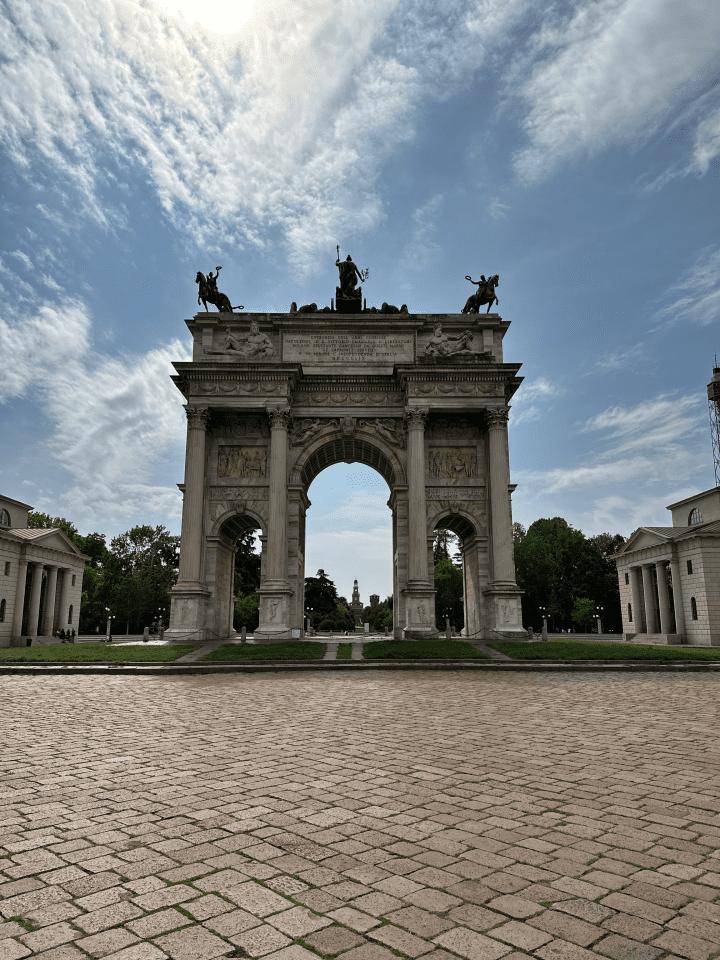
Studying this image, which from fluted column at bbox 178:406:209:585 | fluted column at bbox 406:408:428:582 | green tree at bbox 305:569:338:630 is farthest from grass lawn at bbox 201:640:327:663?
green tree at bbox 305:569:338:630

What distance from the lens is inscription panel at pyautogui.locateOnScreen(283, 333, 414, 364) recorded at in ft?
124

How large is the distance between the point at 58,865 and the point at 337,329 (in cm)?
3549

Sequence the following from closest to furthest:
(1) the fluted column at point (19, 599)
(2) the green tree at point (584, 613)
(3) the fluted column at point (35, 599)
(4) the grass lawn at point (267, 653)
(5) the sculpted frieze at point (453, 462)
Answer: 1. (4) the grass lawn at point (267, 653)
2. (5) the sculpted frieze at point (453, 462)
3. (1) the fluted column at point (19, 599)
4. (3) the fluted column at point (35, 599)
5. (2) the green tree at point (584, 613)

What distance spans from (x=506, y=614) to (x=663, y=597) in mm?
21015

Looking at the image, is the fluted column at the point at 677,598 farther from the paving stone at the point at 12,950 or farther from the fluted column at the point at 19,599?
the paving stone at the point at 12,950

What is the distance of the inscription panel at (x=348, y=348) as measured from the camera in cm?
3775

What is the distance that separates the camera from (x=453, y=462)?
37062mm

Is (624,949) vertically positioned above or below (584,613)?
below

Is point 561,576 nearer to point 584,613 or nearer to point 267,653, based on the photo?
point 584,613

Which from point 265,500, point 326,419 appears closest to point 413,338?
point 326,419

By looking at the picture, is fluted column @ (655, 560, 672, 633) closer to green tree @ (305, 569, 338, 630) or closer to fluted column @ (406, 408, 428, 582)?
fluted column @ (406, 408, 428, 582)

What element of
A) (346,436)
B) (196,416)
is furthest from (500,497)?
(196,416)

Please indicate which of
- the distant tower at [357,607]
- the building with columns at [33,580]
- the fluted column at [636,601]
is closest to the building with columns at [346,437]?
the building with columns at [33,580]

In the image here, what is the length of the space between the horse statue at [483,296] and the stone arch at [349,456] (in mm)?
9952
